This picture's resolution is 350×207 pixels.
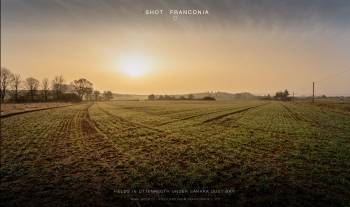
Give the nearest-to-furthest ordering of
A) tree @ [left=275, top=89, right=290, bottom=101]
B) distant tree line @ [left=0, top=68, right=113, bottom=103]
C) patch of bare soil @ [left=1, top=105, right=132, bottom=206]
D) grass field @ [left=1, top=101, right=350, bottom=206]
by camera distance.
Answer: patch of bare soil @ [left=1, top=105, right=132, bottom=206], grass field @ [left=1, top=101, right=350, bottom=206], distant tree line @ [left=0, top=68, right=113, bottom=103], tree @ [left=275, top=89, right=290, bottom=101]

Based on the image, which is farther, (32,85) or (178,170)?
(32,85)

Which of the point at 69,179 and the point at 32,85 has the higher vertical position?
the point at 32,85

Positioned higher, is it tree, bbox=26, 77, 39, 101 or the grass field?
tree, bbox=26, 77, 39, 101

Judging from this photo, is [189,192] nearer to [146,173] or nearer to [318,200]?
[146,173]

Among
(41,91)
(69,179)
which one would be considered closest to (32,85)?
(41,91)

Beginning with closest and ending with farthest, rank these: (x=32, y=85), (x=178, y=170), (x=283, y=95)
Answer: (x=178, y=170), (x=32, y=85), (x=283, y=95)

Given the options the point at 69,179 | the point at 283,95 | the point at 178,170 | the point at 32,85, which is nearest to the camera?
the point at 69,179

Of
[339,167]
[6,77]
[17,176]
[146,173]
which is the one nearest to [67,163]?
[17,176]

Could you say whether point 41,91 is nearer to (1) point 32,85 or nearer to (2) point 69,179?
(1) point 32,85

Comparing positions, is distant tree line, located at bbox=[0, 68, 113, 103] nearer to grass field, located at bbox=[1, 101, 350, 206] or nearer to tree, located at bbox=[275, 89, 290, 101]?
grass field, located at bbox=[1, 101, 350, 206]

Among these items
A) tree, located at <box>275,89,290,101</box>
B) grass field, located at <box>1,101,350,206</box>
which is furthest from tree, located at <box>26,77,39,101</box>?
tree, located at <box>275,89,290,101</box>

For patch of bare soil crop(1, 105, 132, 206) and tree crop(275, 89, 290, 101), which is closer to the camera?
patch of bare soil crop(1, 105, 132, 206)
